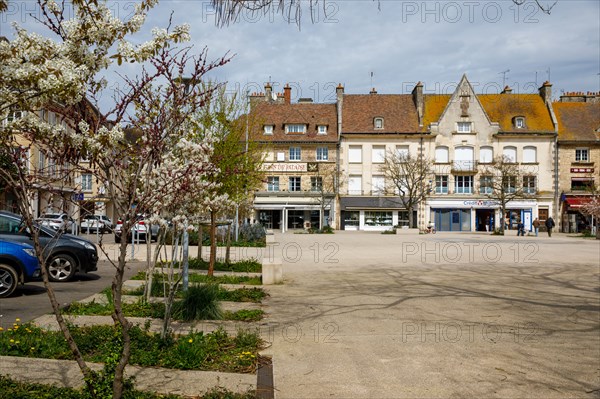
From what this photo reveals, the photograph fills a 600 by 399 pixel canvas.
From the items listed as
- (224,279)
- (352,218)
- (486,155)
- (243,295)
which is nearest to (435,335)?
(243,295)

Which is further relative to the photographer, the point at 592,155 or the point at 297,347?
the point at 592,155

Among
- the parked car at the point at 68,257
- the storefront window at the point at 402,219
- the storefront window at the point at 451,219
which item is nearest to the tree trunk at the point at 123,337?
the parked car at the point at 68,257

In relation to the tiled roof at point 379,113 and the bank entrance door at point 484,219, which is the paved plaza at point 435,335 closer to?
→ the bank entrance door at point 484,219

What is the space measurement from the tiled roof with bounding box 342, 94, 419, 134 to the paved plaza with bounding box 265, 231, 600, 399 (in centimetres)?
4088

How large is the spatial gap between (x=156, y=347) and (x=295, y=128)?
49.6m

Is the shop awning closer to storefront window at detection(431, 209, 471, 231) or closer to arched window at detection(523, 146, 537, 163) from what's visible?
arched window at detection(523, 146, 537, 163)

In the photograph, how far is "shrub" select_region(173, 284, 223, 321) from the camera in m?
7.90

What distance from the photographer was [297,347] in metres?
6.68

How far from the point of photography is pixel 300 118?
55.4 m

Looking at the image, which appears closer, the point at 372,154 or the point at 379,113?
the point at 372,154

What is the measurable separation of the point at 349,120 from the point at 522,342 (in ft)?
163

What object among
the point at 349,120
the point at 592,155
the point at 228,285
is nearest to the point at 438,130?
the point at 349,120

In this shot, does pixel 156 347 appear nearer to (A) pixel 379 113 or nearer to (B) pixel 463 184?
(B) pixel 463 184

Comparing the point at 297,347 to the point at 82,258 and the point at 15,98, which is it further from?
the point at 82,258
